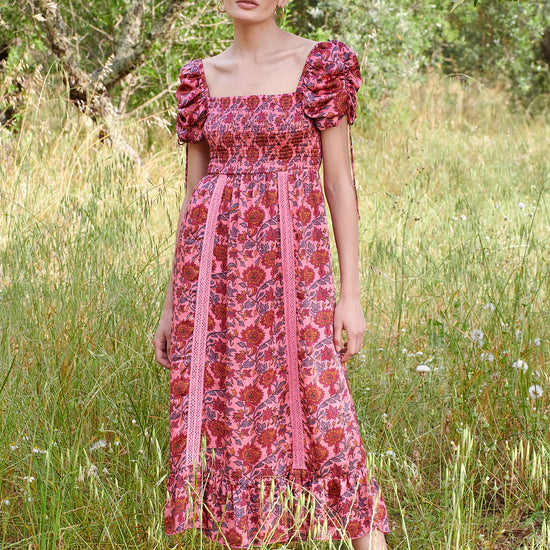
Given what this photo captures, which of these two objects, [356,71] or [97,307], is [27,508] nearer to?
[97,307]

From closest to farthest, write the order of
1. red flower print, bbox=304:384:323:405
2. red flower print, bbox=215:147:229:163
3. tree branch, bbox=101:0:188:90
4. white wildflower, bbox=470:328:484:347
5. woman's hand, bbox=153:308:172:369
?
1. red flower print, bbox=304:384:323:405
2. red flower print, bbox=215:147:229:163
3. woman's hand, bbox=153:308:172:369
4. white wildflower, bbox=470:328:484:347
5. tree branch, bbox=101:0:188:90

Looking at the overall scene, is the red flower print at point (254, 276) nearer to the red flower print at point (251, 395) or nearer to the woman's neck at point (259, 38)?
the red flower print at point (251, 395)

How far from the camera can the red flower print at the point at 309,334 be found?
6.54 ft

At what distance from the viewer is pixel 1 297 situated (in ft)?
9.05

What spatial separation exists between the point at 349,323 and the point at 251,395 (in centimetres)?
33

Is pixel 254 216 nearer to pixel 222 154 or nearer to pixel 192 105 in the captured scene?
pixel 222 154

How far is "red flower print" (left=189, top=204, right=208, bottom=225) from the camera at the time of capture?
2.09 metres

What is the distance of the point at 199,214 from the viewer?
2.10 meters

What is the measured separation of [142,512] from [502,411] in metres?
1.28

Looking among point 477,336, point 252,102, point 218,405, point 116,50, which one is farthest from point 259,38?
point 116,50

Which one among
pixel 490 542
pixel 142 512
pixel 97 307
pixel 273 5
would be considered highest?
pixel 273 5

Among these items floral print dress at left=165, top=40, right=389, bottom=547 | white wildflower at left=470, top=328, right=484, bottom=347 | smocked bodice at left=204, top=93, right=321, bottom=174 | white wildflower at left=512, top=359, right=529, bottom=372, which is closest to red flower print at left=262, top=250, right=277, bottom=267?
floral print dress at left=165, top=40, right=389, bottom=547

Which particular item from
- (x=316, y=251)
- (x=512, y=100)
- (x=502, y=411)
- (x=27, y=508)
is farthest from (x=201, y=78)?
(x=512, y=100)

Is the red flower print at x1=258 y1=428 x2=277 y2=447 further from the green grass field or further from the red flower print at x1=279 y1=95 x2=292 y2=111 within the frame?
the red flower print at x1=279 y1=95 x2=292 y2=111
